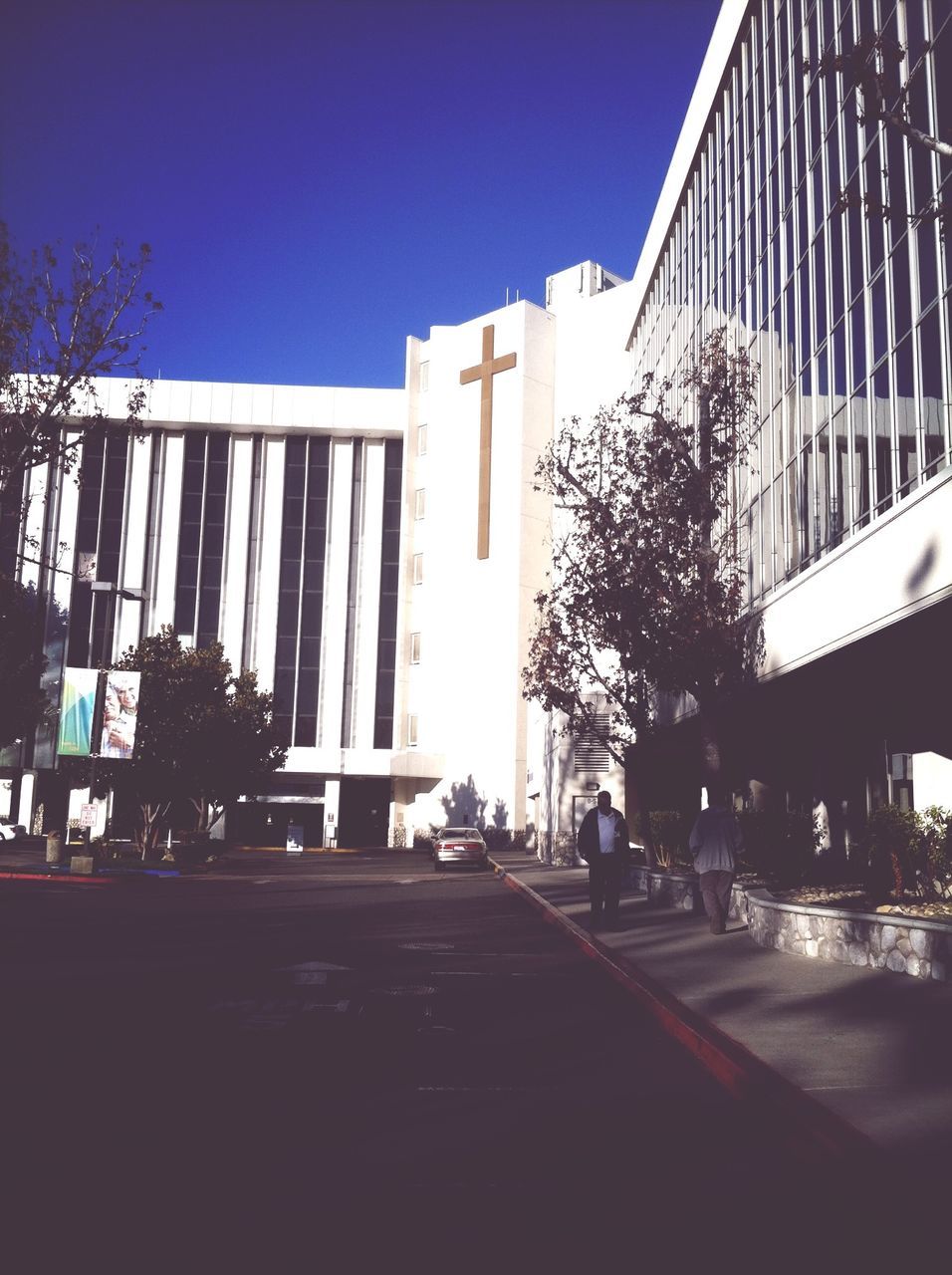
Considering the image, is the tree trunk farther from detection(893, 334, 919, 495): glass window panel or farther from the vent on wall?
the vent on wall

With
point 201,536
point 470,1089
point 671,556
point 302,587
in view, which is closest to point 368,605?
point 302,587

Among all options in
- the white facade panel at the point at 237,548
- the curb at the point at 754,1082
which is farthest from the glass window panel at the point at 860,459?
the white facade panel at the point at 237,548

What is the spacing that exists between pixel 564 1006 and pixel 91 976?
14.5ft

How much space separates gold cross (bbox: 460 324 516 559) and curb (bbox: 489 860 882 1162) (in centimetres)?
5003

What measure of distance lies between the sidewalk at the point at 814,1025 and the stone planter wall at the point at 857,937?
0.17 meters

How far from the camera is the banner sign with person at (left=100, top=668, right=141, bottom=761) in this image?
95.2 feet

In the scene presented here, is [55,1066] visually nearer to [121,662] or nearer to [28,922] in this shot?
[28,922]

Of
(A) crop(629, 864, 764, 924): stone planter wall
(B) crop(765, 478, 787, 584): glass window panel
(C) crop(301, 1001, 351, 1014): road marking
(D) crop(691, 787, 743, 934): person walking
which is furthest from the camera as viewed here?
(B) crop(765, 478, 787, 584): glass window panel

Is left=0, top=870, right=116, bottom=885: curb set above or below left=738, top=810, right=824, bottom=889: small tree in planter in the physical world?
below

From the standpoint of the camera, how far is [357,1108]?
20.1 feet

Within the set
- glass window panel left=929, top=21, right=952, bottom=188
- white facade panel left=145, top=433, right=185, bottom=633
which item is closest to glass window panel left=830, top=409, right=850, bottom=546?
glass window panel left=929, top=21, right=952, bottom=188

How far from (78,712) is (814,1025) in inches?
939

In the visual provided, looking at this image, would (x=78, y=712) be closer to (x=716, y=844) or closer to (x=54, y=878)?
(x=54, y=878)

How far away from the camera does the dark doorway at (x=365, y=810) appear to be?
217 feet
